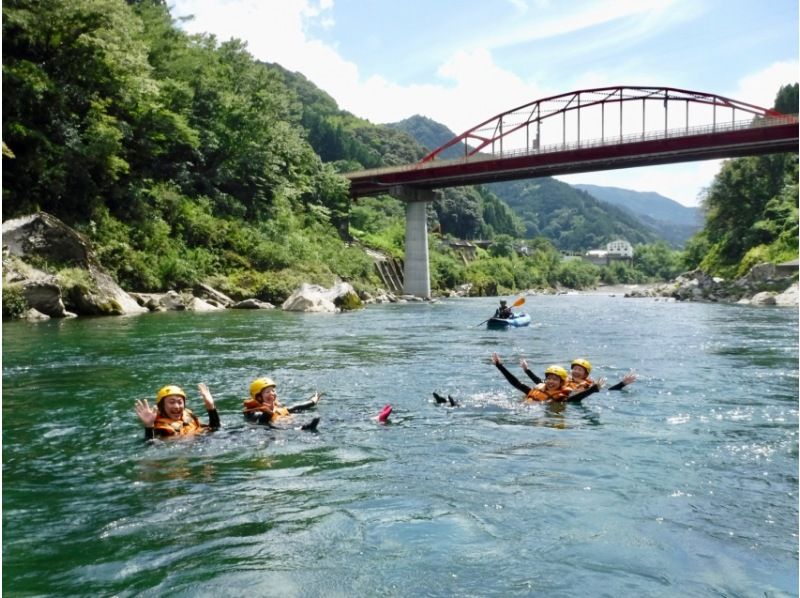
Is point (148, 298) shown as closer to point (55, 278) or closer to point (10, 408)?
point (55, 278)

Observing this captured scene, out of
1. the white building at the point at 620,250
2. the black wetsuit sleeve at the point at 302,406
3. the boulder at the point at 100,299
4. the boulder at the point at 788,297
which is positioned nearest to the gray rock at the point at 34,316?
the boulder at the point at 100,299

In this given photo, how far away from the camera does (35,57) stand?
26.2 metres

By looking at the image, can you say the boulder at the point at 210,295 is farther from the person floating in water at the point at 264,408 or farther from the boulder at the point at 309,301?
the person floating in water at the point at 264,408

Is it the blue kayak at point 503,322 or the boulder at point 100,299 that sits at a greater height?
the boulder at point 100,299

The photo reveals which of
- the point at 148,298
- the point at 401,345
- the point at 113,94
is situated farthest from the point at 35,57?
the point at 401,345

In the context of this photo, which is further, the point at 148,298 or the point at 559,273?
the point at 559,273

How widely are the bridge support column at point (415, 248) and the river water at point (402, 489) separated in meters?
43.5

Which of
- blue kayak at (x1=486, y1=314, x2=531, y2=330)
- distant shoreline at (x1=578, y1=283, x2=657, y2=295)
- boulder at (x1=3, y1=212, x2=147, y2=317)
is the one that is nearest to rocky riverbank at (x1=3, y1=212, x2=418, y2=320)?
boulder at (x1=3, y1=212, x2=147, y2=317)

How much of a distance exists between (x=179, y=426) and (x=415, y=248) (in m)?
49.4

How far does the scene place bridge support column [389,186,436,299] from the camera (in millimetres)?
56219

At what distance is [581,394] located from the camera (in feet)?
31.4

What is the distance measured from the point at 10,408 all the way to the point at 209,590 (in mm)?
6408

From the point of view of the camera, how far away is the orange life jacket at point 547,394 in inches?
389

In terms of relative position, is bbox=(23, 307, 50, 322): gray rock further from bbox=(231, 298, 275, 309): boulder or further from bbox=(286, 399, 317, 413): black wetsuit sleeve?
bbox=(286, 399, 317, 413): black wetsuit sleeve
